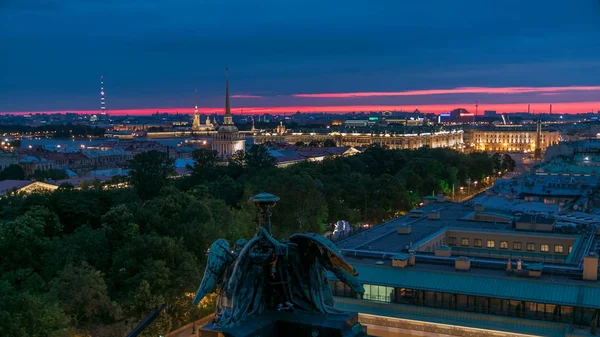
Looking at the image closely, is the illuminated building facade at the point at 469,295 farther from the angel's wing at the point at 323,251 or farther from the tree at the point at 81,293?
the angel's wing at the point at 323,251

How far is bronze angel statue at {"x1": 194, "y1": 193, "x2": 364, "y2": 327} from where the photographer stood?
488 inches

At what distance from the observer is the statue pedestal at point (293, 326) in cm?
1196

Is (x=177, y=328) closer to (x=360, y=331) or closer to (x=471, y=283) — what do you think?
(x=471, y=283)

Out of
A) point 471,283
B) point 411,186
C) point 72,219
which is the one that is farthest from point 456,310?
point 411,186

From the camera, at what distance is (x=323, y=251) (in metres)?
12.6

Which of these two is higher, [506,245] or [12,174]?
[12,174]

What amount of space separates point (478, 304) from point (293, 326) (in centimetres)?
1622

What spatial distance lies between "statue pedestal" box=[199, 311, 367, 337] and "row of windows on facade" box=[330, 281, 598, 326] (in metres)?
15.2

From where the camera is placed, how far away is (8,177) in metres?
86.0

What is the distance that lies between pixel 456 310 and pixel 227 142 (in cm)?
12923

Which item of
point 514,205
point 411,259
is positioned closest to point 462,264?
point 411,259

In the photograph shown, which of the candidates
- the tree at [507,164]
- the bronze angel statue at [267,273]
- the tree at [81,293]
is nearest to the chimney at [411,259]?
the tree at [81,293]

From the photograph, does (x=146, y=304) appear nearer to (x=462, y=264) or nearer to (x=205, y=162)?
(x=462, y=264)

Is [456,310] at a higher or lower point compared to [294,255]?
lower
